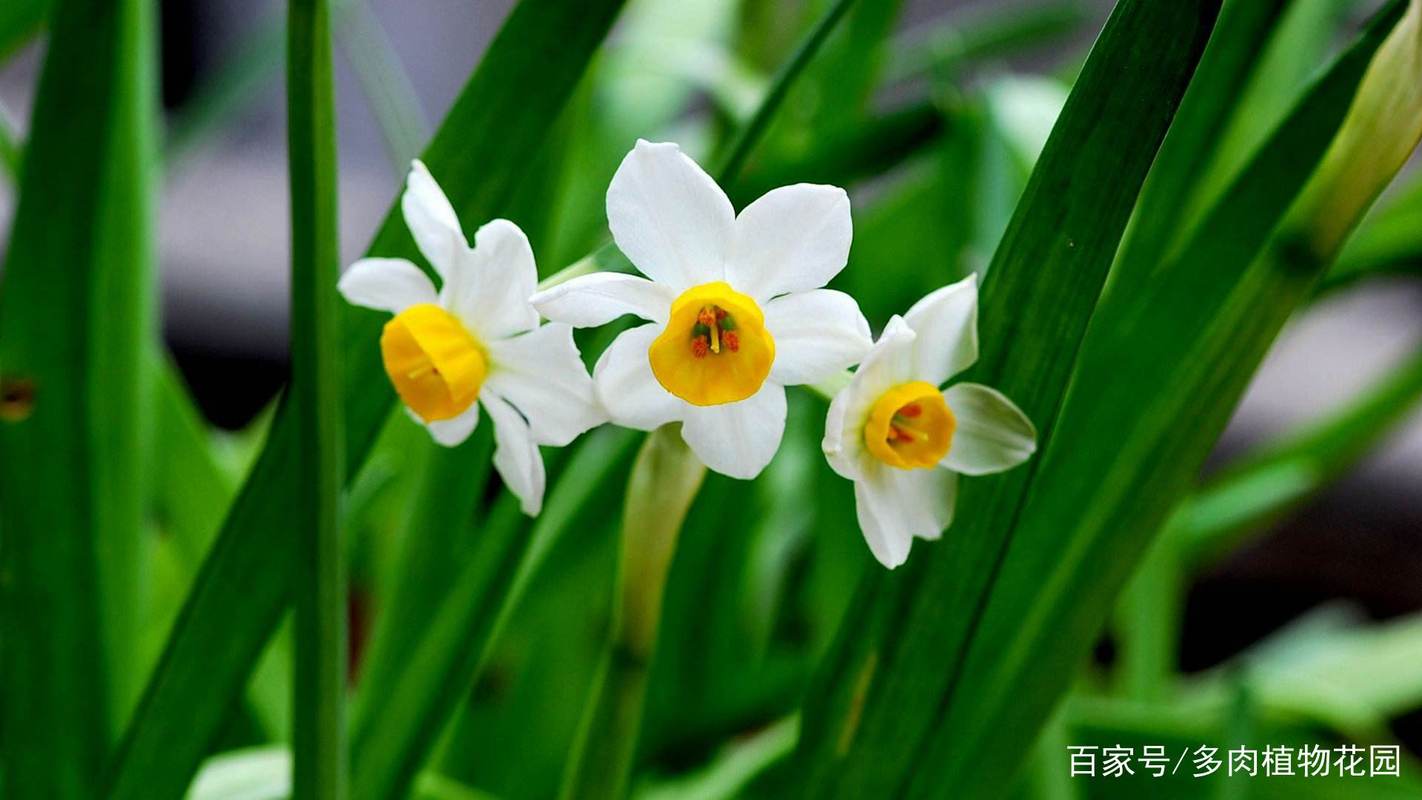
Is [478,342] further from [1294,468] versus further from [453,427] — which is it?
[1294,468]

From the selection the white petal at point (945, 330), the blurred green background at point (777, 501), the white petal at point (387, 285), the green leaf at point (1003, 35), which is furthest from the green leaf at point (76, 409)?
the green leaf at point (1003, 35)

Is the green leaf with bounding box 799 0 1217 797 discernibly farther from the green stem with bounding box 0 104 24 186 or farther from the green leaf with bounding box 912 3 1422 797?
the green stem with bounding box 0 104 24 186

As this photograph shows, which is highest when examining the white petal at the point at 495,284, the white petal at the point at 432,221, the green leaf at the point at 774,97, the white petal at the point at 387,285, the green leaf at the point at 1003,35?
the green leaf at the point at 1003,35

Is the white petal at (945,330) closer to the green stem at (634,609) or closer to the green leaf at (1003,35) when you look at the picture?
the green stem at (634,609)

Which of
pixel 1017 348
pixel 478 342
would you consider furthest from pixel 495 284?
pixel 1017 348

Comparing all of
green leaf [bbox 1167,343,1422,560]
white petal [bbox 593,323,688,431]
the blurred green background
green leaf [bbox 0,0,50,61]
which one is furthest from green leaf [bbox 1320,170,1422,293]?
green leaf [bbox 0,0,50,61]

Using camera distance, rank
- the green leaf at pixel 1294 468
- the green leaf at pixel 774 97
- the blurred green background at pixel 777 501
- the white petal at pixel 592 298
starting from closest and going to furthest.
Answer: the white petal at pixel 592 298 < the green leaf at pixel 774 97 < the blurred green background at pixel 777 501 < the green leaf at pixel 1294 468

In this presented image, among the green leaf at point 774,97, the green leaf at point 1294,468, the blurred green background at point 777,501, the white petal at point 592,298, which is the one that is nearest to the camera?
the white petal at point 592,298

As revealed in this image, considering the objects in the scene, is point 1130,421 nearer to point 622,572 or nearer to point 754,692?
point 622,572
